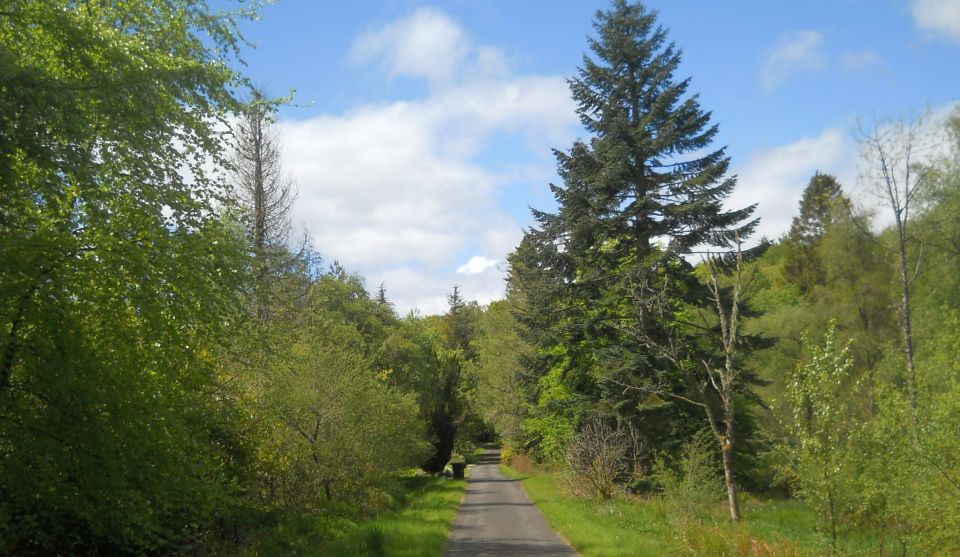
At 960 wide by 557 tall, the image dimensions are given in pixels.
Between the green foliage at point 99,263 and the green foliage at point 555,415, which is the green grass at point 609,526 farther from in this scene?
the green foliage at point 99,263

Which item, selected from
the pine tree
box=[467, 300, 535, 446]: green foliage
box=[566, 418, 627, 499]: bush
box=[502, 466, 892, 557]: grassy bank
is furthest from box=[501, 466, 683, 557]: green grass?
the pine tree

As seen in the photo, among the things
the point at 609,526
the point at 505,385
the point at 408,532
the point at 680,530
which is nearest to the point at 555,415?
the point at 609,526

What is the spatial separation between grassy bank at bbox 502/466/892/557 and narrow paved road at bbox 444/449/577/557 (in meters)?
0.48

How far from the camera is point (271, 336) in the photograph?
11805mm

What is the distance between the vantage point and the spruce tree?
22.4 m

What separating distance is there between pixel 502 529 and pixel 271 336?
945 cm

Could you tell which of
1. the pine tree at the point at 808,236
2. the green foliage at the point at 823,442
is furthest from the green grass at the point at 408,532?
the pine tree at the point at 808,236

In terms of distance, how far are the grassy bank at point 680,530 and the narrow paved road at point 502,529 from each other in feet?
1.56

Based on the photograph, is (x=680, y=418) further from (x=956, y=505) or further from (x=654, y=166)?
(x=956, y=505)

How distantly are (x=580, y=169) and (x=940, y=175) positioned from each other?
46.2ft

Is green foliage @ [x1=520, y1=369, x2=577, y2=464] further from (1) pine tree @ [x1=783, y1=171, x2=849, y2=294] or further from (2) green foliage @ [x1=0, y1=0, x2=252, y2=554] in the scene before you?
(1) pine tree @ [x1=783, y1=171, x2=849, y2=294]

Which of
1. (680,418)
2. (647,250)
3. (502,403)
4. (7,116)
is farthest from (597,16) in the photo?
(502,403)

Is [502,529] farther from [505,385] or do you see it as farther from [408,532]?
[505,385]

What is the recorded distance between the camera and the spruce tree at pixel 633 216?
22359 millimetres
